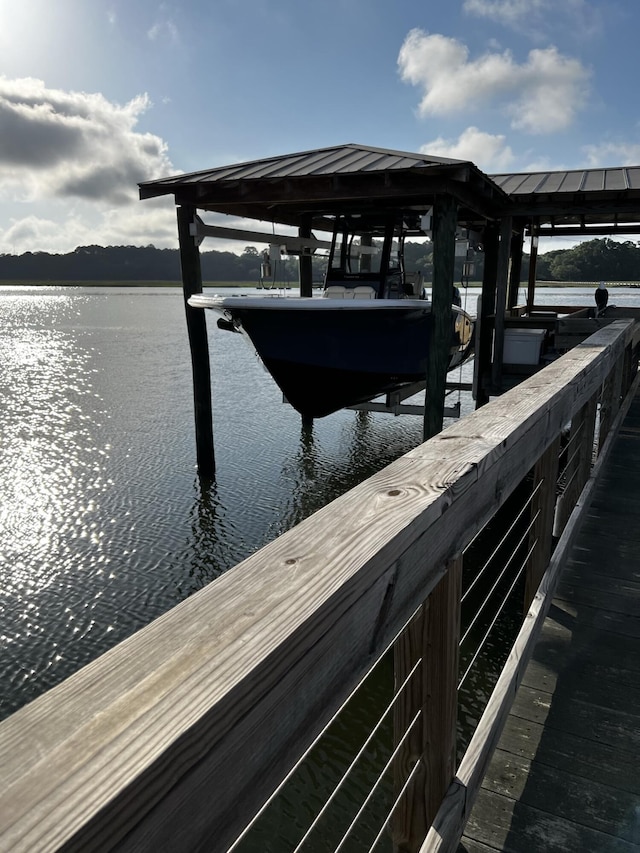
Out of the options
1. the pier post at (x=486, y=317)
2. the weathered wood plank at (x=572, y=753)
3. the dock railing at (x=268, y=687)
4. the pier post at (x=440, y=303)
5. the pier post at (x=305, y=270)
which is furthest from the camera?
the pier post at (x=305, y=270)

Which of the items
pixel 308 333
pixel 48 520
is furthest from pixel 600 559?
pixel 48 520

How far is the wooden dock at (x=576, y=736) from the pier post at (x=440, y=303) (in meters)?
5.20

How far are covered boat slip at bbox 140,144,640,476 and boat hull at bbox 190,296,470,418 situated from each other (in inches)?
16.5

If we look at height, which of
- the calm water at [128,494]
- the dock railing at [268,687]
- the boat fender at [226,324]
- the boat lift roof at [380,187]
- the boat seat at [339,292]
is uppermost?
the boat lift roof at [380,187]

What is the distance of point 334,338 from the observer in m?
A: 8.50

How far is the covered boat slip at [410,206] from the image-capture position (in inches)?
306

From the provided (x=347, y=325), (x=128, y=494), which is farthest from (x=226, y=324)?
(x=128, y=494)

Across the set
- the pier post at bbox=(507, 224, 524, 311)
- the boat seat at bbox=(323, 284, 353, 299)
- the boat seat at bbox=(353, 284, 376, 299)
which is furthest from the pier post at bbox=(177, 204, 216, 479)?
the pier post at bbox=(507, 224, 524, 311)

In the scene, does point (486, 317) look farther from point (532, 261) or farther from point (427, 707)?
point (427, 707)

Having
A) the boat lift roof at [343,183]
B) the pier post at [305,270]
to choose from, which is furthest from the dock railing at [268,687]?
the pier post at [305,270]

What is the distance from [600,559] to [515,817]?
2003 mm

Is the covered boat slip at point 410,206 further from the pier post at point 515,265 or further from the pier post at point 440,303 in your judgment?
the pier post at point 515,265

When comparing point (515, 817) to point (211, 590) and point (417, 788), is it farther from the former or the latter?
point (211, 590)

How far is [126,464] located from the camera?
36.7ft
